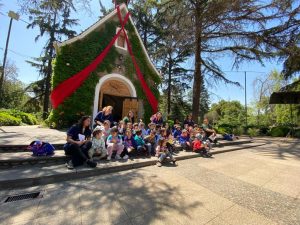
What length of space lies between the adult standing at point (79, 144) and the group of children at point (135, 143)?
19 cm

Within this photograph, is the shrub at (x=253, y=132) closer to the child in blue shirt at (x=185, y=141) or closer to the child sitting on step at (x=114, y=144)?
the child in blue shirt at (x=185, y=141)

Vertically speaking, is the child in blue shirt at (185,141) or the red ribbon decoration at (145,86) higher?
the red ribbon decoration at (145,86)

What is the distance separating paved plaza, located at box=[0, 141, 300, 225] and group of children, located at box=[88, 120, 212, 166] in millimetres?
976

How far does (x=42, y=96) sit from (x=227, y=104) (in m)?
51.6

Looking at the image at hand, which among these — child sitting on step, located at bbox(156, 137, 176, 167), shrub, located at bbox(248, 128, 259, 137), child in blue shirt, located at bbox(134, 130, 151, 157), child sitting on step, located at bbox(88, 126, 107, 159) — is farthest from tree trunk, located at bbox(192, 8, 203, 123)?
child sitting on step, located at bbox(88, 126, 107, 159)

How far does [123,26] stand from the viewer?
11.7 metres

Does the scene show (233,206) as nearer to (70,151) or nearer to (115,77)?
(70,151)

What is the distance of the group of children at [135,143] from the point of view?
18.0 ft

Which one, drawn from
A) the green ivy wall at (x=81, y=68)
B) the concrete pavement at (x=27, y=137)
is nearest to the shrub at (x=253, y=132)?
the green ivy wall at (x=81, y=68)

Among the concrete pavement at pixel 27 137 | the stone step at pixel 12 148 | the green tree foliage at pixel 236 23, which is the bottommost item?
the stone step at pixel 12 148

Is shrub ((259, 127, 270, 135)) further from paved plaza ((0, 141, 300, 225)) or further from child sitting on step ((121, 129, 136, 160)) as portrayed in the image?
child sitting on step ((121, 129, 136, 160))

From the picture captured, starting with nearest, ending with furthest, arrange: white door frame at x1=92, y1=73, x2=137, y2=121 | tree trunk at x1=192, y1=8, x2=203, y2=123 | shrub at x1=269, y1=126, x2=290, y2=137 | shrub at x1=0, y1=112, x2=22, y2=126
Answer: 1. white door frame at x1=92, y1=73, x2=137, y2=121
2. shrub at x1=0, y1=112, x2=22, y2=126
3. tree trunk at x1=192, y1=8, x2=203, y2=123
4. shrub at x1=269, y1=126, x2=290, y2=137

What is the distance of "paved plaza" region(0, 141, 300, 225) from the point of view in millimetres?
2830

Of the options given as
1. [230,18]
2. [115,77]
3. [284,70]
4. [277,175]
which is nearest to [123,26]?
[115,77]
